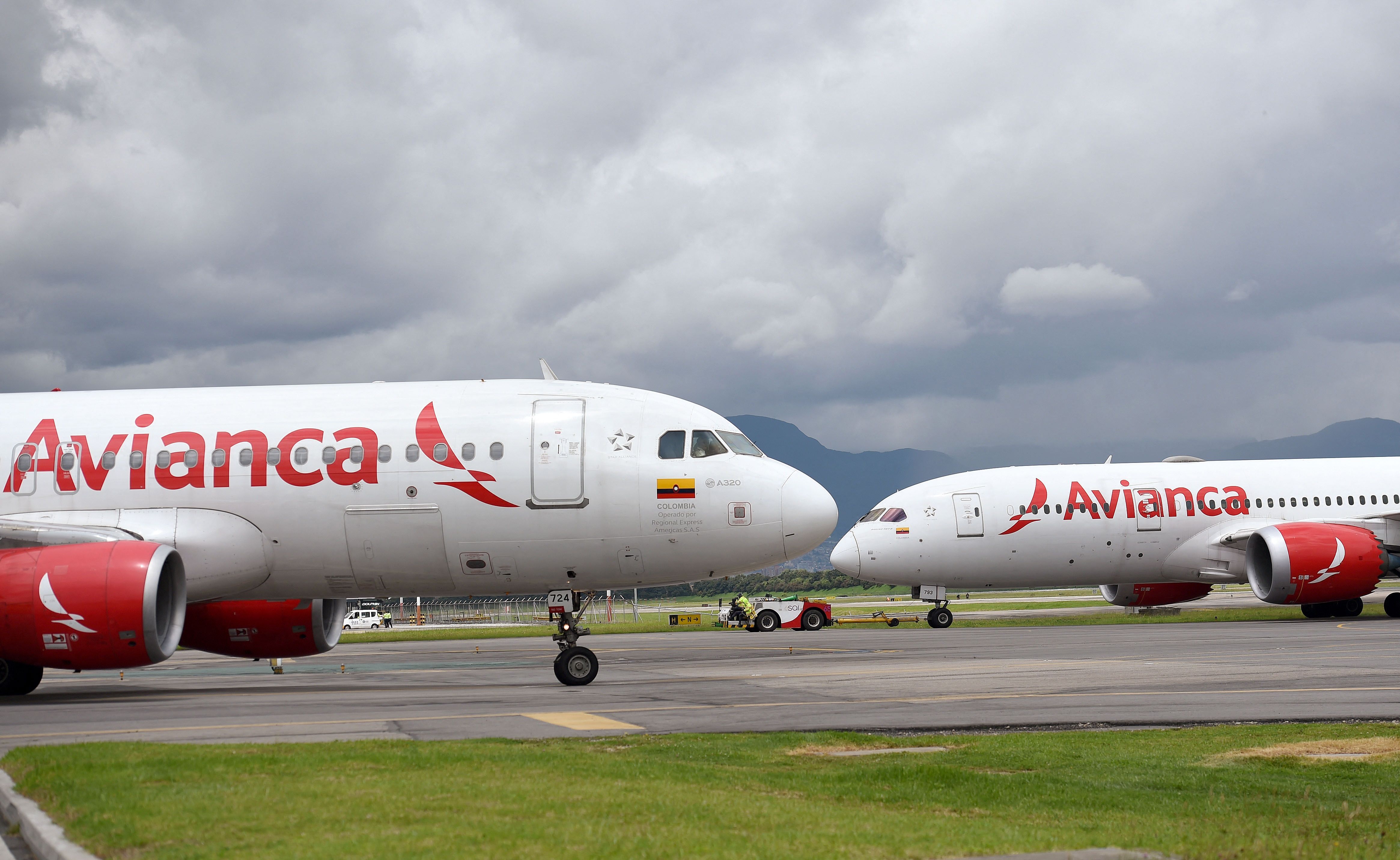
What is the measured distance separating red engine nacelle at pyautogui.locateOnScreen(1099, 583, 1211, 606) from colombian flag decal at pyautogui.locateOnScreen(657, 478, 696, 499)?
2525cm

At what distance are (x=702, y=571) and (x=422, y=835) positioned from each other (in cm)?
1296

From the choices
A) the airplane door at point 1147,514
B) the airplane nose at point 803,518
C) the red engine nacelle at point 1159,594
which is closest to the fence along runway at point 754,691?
the airplane nose at point 803,518

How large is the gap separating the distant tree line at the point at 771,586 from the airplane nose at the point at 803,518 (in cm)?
6518

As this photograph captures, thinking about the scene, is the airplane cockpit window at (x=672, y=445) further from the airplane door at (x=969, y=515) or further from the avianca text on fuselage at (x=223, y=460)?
the airplane door at (x=969, y=515)

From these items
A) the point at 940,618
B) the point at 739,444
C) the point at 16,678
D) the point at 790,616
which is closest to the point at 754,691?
the point at 739,444

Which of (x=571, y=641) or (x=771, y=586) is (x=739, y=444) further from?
(x=771, y=586)

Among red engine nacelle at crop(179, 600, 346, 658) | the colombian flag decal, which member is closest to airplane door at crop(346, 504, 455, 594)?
red engine nacelle at crop(179, 600, 346, 658)

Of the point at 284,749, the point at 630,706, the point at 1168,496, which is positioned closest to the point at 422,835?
the point at 284,749

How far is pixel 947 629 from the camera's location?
35.3 metres

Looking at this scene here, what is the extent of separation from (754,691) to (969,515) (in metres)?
19.9

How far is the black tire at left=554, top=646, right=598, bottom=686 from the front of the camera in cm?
1819

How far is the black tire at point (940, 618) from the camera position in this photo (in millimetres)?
36531

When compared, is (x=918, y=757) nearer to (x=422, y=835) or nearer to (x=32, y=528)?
(x=422, y=835)

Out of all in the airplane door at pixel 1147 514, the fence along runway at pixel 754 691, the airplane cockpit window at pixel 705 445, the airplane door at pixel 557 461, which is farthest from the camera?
the airplane door at pixel 1147 514
